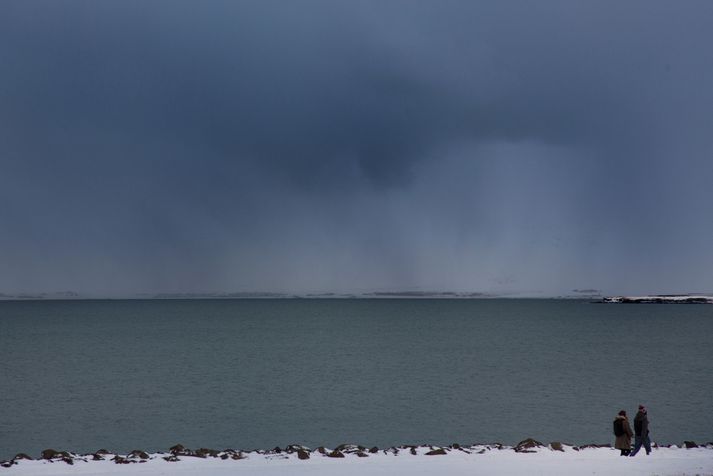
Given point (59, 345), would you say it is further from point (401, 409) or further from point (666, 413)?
point (666, 413)

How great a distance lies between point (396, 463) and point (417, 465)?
2.79ft

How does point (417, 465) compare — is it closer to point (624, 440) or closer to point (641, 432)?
point (624, 440)

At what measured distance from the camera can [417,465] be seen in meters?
24.9

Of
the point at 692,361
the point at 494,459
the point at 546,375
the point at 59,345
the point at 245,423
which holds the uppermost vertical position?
the point at 59,345

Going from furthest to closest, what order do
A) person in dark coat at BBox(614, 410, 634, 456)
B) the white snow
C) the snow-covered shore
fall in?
person in dark coat at BBox(614, 410, 634, 456) → the snow-covered shore → the white snow

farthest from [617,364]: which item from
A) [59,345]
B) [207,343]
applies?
[59,345]

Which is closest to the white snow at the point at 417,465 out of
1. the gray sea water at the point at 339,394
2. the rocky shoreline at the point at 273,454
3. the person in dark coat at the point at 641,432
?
the rocky shoreline at the point at 273,454

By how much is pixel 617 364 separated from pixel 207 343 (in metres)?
70.2

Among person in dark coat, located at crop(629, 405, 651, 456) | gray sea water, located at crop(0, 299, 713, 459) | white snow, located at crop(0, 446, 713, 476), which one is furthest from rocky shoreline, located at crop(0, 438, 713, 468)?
gray sea water, located at crop(0, 299, 713, 459)

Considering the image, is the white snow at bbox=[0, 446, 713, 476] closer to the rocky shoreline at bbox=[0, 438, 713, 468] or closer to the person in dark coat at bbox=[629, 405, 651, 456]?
the rocky shoreline at bbox=[0, 438, 713, 468]

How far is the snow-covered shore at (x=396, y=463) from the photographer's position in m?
23.7

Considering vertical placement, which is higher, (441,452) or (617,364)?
(617,364)

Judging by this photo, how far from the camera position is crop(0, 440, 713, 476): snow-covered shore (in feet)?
77.7

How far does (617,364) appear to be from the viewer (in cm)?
8056
